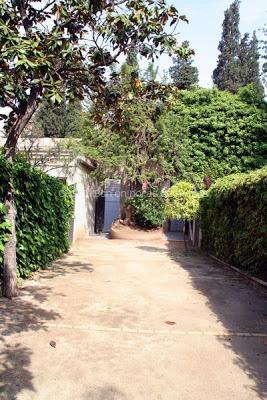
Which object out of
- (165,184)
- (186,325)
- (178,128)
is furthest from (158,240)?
(186,325)

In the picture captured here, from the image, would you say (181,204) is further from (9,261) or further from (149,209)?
(9,261)

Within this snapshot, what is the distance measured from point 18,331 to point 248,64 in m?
31.6

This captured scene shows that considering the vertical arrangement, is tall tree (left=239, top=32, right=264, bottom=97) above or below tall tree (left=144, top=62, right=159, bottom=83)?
above

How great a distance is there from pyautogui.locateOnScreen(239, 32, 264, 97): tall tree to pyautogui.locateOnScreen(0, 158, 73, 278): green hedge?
2526cm

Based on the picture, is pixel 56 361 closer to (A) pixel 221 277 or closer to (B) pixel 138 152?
(A) pixel 221 277

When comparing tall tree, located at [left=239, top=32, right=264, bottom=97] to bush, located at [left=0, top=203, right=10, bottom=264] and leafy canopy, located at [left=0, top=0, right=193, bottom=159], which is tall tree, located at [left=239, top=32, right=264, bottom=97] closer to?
leafy canopy, located at [left=0, top=0, right=193, bottom=159]

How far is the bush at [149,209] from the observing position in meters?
18.1

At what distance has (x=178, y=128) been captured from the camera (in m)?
18.8

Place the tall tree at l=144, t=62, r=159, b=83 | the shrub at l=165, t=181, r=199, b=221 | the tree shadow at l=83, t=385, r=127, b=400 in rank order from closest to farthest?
the tree shadow at l=83, t=385, r=127, b=400
the shrub at l=165, t=181, r=199, b=221
the tall tree at l=144, t=62, r=159, b=83

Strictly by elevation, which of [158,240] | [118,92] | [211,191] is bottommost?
[158,240]

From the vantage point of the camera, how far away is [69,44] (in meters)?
5.88

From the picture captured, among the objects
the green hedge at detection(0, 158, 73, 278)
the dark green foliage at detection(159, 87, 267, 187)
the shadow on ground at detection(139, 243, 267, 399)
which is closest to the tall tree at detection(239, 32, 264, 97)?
the dark green foliage at detection(159, 87, 267, 187)

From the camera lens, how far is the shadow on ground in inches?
154

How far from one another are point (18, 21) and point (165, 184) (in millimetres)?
13909
